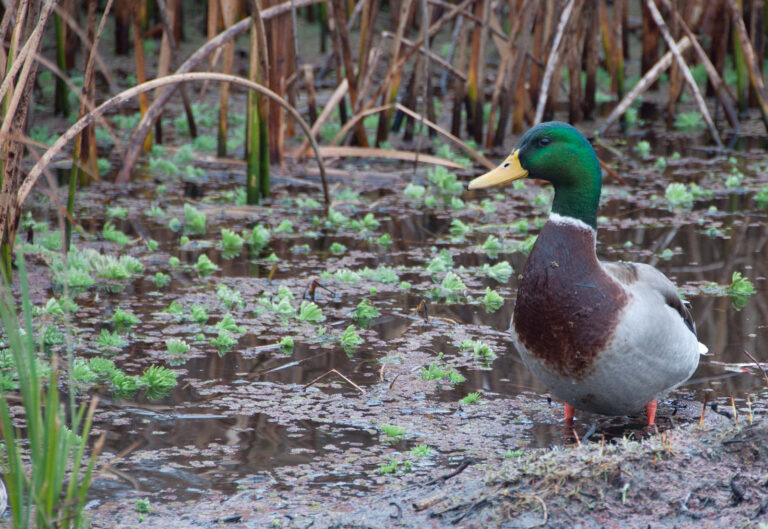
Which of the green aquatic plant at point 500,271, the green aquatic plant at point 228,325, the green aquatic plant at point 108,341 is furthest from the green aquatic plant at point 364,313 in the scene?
the green aquatic plant at point 108,341

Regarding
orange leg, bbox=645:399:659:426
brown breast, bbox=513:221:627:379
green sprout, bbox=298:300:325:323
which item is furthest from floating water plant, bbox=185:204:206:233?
orange leg, bbox=645:399:659:426

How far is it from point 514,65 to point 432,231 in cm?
186

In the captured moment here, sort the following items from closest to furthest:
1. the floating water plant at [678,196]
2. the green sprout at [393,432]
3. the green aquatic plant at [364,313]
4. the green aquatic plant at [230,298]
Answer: the green sprout at [393,432], the green aquatic plant at [364,313], the green aquatic plant at [230,298], the floating water plant at [678,196]

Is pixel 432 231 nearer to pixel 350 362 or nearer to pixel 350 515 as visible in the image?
pixel 350 362

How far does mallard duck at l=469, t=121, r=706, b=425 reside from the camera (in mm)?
3596

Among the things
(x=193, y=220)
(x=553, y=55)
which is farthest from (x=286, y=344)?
(x=553, y=55)

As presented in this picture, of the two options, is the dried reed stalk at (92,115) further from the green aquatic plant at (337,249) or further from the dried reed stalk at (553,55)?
the dried reed stalk at (553,55)

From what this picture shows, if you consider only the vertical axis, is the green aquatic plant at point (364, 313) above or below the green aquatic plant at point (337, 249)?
below

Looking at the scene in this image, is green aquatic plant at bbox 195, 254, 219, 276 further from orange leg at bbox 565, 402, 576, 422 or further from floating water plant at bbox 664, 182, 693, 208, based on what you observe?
floating water plant at bbox 664, 182, 693, 208

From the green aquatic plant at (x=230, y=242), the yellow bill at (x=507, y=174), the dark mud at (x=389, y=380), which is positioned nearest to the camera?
the dark mud at (x=389, y=380)

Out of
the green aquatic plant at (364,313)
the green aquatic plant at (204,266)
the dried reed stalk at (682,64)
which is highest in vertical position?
the dried reed stalk at (682,64)

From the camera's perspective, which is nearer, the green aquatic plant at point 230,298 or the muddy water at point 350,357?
the muddy water at point 350,357

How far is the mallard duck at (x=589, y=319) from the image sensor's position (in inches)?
142

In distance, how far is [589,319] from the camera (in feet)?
11.8
